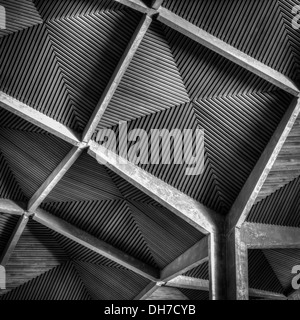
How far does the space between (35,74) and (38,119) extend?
1.23m

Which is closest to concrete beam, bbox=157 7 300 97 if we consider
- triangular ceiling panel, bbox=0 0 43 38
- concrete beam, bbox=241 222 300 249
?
triangular ceiling panel, bbox=0 0 43 38

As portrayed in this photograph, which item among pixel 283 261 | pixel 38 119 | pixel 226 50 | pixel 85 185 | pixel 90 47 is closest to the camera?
pixel 226 50

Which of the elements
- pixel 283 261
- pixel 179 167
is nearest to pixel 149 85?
pixel 179 167

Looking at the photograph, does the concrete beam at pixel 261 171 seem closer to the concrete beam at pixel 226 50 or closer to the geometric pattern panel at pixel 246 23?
the concrete beam at pixel 226 50

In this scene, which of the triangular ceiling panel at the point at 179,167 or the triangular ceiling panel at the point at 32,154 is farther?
the triangular ceiling panel at the point at 32,154

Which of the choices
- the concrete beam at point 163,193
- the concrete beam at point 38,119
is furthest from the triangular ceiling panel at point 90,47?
the concrete beam at point 163,193

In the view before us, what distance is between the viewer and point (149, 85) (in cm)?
1795

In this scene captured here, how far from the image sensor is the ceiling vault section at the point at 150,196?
56.3ft

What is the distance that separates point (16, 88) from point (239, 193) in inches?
279

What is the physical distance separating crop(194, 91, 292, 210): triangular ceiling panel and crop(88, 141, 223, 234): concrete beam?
3.70 ft

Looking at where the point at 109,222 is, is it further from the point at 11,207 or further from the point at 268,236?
the point at 268,236

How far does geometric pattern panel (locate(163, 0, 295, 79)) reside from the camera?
16.9 meters

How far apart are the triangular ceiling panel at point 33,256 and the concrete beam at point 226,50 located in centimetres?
891

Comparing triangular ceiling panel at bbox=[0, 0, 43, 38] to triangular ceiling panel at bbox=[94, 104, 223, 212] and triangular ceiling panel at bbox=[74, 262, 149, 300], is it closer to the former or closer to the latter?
triangular ceiling panel at bbox=[94, 104, 223, 212]
